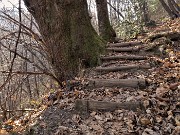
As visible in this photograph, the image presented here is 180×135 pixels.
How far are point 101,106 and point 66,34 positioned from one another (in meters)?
2.43

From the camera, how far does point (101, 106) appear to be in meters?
4.67

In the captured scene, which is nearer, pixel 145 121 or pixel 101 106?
pixel 145 121

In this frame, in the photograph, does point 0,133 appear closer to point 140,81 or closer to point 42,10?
point 140,81

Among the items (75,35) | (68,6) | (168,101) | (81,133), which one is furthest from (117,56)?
(81,133)

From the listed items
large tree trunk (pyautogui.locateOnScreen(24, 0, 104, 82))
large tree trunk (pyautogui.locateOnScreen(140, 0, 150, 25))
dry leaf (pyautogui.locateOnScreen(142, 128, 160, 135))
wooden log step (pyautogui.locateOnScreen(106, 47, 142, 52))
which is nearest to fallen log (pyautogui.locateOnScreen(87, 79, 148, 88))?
large tree trunk (pyautogui.locateOnScreen(24, 0, 104, 82))

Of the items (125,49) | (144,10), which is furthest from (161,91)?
(144,10)

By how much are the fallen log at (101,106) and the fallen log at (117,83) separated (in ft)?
2.28

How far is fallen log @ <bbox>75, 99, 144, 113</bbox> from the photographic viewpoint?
445 cm

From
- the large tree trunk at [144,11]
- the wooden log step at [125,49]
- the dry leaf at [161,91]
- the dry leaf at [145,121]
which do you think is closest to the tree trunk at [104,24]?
the wooden log step at [125,49]

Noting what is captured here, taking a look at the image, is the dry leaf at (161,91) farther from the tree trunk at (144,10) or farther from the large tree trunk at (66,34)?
the tree trunk at (144,10)

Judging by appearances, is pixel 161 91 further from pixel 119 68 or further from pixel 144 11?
pixel 144 11

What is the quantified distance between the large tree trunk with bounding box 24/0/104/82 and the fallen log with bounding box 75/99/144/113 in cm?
168

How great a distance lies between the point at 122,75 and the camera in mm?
5664

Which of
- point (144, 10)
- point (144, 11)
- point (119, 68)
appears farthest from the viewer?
point (144, 11)
